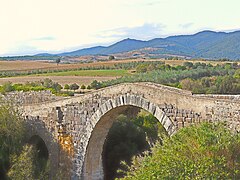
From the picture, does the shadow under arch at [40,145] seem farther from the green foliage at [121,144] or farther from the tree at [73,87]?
the tree at [73,87]

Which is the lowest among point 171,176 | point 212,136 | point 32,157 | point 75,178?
point 75,178

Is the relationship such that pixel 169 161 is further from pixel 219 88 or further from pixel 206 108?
pixel 219 88

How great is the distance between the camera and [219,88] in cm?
3272

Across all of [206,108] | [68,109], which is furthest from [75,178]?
[206,108]

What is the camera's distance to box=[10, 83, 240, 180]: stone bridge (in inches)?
517

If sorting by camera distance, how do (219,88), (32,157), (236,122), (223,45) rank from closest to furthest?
(236,122) < (32,157) < (219,88) < (223,45)

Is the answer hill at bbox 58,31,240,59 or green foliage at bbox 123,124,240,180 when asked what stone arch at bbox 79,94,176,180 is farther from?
hill at bbox 58,31,240,59

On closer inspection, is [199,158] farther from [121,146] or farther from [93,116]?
[121,146]

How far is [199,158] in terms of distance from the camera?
902 centimetres

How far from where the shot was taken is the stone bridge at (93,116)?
13141 mm

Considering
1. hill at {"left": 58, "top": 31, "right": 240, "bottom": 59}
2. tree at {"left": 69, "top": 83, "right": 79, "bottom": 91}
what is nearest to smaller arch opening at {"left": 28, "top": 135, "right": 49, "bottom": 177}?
tree at {"left": 69, "top": 83, "right": 79, "bottom": 91}

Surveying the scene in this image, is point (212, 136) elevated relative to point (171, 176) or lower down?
elevated

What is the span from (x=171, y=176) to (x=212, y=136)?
1.31m

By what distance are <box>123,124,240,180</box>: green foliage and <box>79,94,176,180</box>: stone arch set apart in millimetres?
3537
